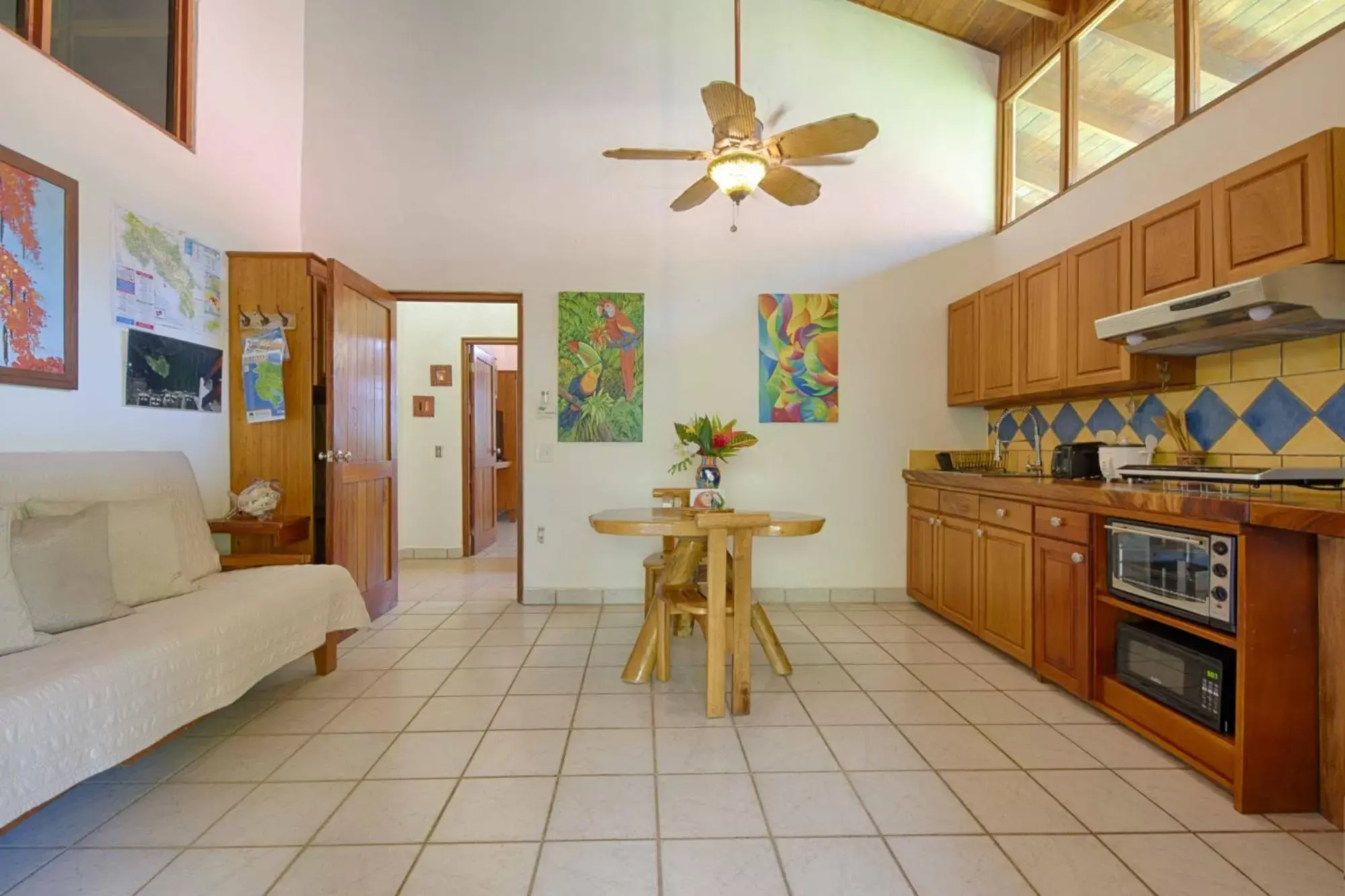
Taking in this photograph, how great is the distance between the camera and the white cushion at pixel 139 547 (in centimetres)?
194

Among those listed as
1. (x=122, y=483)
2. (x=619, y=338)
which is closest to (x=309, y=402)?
(x=122, y=483)

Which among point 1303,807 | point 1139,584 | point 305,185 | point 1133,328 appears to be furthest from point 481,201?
point 1303,807

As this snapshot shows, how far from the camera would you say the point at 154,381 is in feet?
8.45

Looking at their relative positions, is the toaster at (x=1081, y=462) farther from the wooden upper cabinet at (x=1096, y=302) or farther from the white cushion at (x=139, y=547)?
the white cushion at (x=139, y=547)

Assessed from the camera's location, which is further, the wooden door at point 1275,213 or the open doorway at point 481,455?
the open doorway at point 481,455

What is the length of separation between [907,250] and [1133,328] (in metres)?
1.77

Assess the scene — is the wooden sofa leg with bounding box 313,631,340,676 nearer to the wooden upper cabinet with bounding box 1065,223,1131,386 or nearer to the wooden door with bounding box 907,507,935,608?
the wooden door with bounding box 907,507,935,608

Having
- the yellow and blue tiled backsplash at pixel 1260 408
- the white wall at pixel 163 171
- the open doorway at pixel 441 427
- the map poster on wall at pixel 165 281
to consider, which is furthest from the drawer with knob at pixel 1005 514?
the map poster on wall at pixel 165 281

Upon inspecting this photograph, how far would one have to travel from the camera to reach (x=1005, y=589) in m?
2.70

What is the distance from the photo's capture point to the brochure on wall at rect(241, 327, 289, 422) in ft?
9.84

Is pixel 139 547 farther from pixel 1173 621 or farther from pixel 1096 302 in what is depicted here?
pixel 1096 302

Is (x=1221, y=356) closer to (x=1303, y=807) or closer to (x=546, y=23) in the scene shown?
(x=1303, y=807)

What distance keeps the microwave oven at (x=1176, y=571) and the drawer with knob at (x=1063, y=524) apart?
90 mm

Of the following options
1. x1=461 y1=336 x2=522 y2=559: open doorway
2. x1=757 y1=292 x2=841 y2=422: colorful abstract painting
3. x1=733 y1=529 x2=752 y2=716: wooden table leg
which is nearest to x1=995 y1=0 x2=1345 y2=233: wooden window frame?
x1=757 y1=292 x2=841 y2=422: colorful abstract painting
